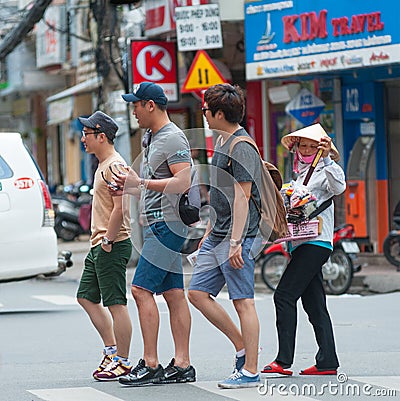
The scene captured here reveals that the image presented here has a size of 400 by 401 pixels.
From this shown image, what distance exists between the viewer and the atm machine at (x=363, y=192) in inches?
698

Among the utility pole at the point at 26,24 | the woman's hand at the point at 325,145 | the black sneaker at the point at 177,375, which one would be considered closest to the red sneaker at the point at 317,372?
the black sneaker at the point at 177,375

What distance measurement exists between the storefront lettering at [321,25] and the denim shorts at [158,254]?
28.3 ft

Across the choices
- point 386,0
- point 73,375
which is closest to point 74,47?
point 386,0

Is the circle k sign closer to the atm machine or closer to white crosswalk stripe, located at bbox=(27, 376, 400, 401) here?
the atm machine

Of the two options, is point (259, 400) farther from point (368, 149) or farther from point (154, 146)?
point (368, 149)

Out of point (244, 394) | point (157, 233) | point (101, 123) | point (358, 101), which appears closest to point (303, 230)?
point (157, 233)

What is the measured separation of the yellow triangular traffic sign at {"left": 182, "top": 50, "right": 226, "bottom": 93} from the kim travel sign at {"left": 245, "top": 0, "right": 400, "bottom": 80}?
1.54 meters

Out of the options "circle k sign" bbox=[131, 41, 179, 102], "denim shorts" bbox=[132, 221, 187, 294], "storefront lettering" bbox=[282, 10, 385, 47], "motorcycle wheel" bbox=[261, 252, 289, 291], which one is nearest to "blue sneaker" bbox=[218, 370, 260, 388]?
"denim shorts" bbox=[132, 221, 187, 294]

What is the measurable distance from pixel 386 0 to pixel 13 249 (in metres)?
6.45

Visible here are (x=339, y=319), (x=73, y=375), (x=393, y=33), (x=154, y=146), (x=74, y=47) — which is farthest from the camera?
(x=74, y=47)

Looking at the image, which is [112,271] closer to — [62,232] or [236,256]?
[236,256]

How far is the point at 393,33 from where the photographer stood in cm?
1502

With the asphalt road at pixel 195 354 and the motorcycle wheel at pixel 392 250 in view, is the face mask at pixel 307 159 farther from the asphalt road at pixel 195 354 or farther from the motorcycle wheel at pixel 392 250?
the motorcycle wheel at pixel 392 250

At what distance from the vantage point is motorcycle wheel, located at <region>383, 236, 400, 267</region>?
51.4 ft
